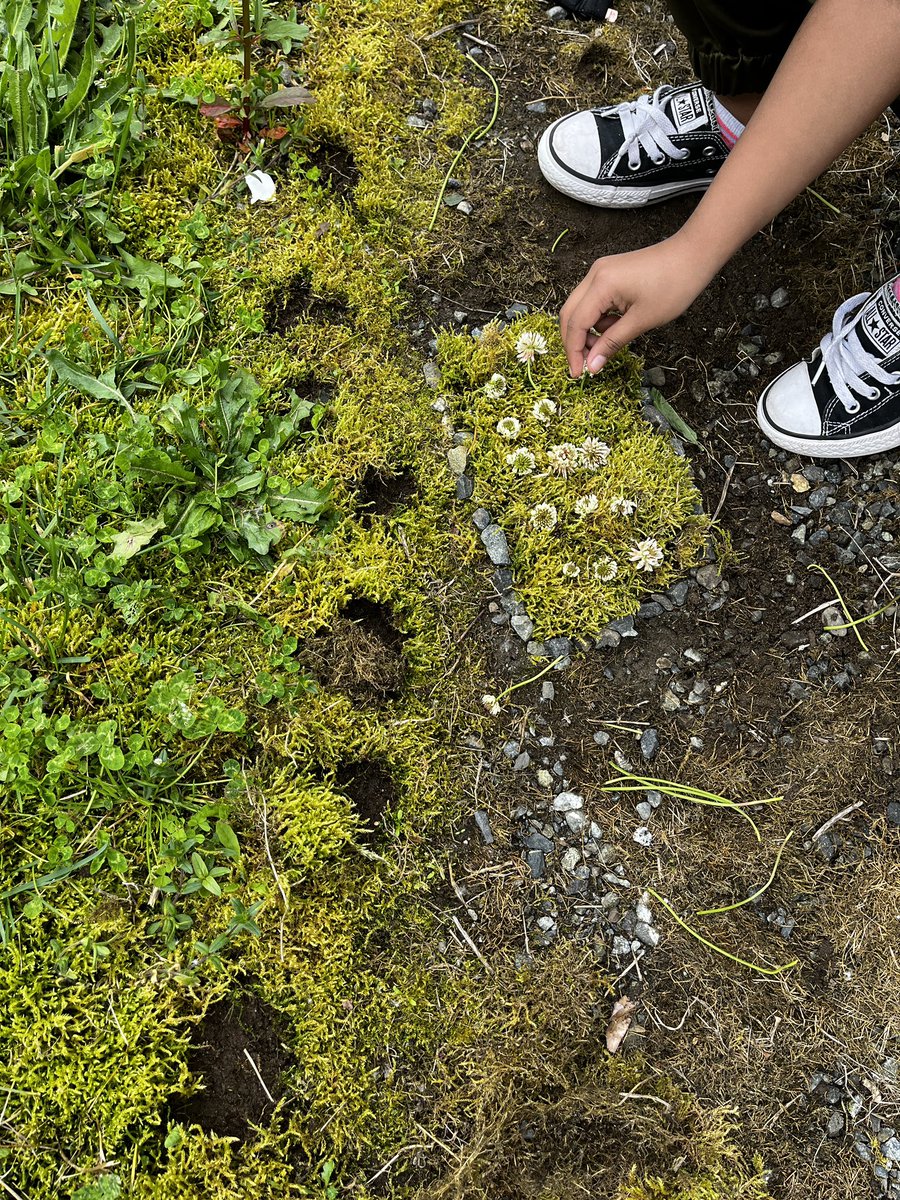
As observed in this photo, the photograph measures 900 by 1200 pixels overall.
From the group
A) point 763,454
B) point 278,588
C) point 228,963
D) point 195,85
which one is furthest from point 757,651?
point 195,85

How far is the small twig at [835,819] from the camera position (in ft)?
9.17

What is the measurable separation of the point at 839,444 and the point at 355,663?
195 centimetres

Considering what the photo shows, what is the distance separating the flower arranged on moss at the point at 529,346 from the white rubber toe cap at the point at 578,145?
2.36 feet

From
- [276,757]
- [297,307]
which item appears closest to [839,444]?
[297,307]

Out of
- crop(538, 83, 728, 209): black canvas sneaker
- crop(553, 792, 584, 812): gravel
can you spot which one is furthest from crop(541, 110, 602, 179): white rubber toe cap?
crop(553, 792, 584, 812): gravel

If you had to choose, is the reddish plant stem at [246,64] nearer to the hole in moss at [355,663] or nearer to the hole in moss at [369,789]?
the hole in moss at [355,663]

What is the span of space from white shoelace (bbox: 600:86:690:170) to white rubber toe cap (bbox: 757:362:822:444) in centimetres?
96

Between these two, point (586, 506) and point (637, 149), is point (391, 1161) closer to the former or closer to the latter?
point (586, 506)

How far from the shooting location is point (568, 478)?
9.86ft

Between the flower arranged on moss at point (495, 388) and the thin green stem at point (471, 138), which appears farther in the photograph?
the thin green stem at point (471, 138)

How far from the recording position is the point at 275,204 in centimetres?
321

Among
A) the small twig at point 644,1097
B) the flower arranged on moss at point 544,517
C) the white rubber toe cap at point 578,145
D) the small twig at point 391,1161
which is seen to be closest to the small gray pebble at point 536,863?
the small twig at point 644,1097

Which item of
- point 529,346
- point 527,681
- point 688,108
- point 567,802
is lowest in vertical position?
point 567,802

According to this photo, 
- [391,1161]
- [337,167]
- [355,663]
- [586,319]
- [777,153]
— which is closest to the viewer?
[777,153]
